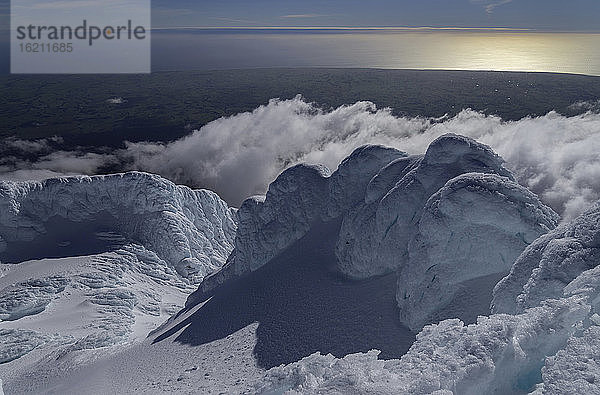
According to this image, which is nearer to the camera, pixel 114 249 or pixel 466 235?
pixel 466 235

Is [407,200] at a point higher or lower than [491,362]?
higher

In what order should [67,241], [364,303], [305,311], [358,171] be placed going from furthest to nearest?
[67,241] → [358,171] → [305,311] → [364,303]

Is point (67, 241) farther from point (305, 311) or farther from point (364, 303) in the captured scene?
point (364, 303)

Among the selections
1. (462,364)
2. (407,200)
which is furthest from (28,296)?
(462,364)

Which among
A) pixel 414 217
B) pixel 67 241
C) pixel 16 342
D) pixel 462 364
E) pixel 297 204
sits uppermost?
pixel 297 204

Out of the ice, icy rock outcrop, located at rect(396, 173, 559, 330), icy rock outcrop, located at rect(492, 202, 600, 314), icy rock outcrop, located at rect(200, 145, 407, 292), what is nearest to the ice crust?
the ice

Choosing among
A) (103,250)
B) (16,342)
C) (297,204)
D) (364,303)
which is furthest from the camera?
(103,250)

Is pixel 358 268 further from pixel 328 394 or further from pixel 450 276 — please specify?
pixel 328 394

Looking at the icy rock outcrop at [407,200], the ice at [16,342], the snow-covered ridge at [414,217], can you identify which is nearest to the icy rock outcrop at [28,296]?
the ice at [16,342]
